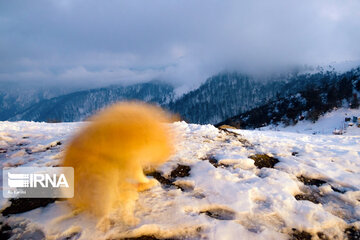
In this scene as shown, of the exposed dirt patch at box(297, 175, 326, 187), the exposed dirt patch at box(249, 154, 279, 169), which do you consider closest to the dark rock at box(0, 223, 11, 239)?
the exposed dirt patch at box(249, 154, 279, 169)

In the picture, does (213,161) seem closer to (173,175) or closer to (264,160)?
(173,175)

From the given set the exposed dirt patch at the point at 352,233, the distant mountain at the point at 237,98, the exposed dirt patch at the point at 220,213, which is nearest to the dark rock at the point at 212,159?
the exposed dirt patch at the point at 220,213

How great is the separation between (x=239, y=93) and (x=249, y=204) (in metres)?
197

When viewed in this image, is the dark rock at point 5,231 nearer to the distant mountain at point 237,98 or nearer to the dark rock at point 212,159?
the dark rock at point 212,159

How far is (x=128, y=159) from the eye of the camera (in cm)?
231

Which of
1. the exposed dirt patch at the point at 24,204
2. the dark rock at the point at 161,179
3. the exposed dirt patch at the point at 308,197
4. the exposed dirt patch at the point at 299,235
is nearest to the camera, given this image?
the exposed dirt patch at the point at 299,235

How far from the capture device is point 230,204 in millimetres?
2502

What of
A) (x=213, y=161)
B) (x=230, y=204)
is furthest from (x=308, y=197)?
(x=213, y=161)

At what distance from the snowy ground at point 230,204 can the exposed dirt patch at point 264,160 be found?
136 millimetres

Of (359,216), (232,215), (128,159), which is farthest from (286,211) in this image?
(128,159)

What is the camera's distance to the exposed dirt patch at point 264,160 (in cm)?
406

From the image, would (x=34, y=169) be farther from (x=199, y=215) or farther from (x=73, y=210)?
(x=199, y=215)

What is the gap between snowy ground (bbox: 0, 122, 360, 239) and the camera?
198 cm

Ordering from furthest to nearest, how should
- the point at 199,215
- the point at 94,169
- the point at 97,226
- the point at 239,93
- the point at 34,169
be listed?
the point at 239,93, the point at 34,169, the point at 199,215, the point at 94,169, the point at 97,226
